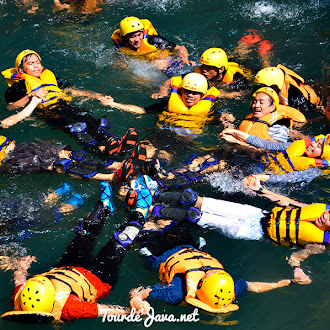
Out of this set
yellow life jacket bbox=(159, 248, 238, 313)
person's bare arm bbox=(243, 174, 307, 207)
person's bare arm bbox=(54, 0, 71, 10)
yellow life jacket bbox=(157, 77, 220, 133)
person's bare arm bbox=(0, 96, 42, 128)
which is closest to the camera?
yellow life jacket bbox=(159, 248, 238, 313)

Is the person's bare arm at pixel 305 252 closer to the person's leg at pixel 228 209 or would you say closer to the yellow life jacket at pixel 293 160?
the person's leg at pixel 228 209

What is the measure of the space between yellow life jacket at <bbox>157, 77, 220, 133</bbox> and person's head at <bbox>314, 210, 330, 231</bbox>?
3121 millimetres

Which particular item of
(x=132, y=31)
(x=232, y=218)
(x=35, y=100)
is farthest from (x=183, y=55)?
(x=232, y=218)

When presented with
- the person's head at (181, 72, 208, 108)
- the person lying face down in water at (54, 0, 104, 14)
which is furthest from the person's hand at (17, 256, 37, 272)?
the person lying face down in water at (54, 0, 104, 14)

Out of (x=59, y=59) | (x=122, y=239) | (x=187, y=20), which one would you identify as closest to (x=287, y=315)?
(x=122, y=239)

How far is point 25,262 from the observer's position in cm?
560

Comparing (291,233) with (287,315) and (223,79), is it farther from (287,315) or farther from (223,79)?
(223,79)

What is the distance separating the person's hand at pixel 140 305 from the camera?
497 centimetres

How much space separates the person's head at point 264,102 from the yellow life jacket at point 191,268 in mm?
Answer: 3102

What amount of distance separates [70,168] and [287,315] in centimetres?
406

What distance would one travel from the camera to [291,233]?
5504mm

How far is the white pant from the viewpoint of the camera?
584 cm

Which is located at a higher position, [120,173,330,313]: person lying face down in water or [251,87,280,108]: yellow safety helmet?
[251,87,280,108]: yellow safety helmet

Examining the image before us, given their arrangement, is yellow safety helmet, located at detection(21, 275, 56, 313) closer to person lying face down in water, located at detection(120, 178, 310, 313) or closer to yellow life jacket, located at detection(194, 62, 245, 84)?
person lying face down in water, located at detection(120, 178, 310, 313)
